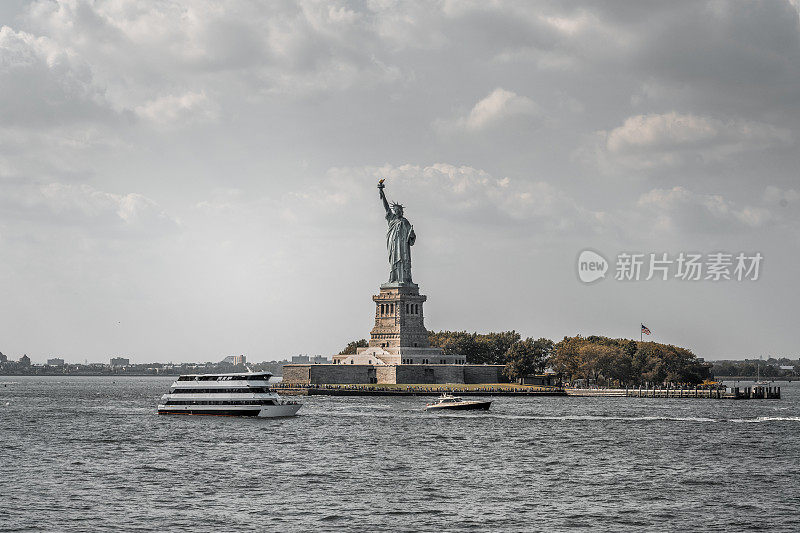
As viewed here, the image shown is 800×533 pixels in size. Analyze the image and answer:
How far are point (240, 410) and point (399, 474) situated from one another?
5252cm

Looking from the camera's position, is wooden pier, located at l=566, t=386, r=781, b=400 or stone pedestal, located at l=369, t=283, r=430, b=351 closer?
wooden pier, located at l=566, t=386, r=781, b=400

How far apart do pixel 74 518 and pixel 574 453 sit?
43.2 meters

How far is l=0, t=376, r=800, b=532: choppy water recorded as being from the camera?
52.5 m

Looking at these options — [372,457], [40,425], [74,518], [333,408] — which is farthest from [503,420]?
[74,518]

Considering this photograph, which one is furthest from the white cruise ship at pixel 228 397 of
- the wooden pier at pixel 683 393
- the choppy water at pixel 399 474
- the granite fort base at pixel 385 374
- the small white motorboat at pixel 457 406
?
the wooden pier at pixel 683 393

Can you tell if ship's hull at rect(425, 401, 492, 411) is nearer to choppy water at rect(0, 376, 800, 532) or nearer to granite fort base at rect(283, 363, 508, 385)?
choppy water at rect(0, 376, 800, 532)

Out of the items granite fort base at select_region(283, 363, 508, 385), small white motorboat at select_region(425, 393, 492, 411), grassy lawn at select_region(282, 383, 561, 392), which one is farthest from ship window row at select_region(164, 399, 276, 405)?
granite fort base at select_region(283, 363, 508, 385)

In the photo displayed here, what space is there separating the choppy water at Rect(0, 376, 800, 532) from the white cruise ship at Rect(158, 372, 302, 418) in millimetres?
2577

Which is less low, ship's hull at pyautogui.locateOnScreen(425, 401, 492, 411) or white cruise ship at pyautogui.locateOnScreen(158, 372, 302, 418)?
white cruise ship at pyautogui.locateOnScreen(158, 372, 302, 418)

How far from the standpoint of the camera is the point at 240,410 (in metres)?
118

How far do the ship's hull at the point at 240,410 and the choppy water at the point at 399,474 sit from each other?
223 centimetres

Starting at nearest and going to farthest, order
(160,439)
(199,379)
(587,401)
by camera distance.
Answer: (160,439) → (199,379) → (587,401)

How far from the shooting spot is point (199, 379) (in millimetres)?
122938

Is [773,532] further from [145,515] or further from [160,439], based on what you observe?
[160,439]
